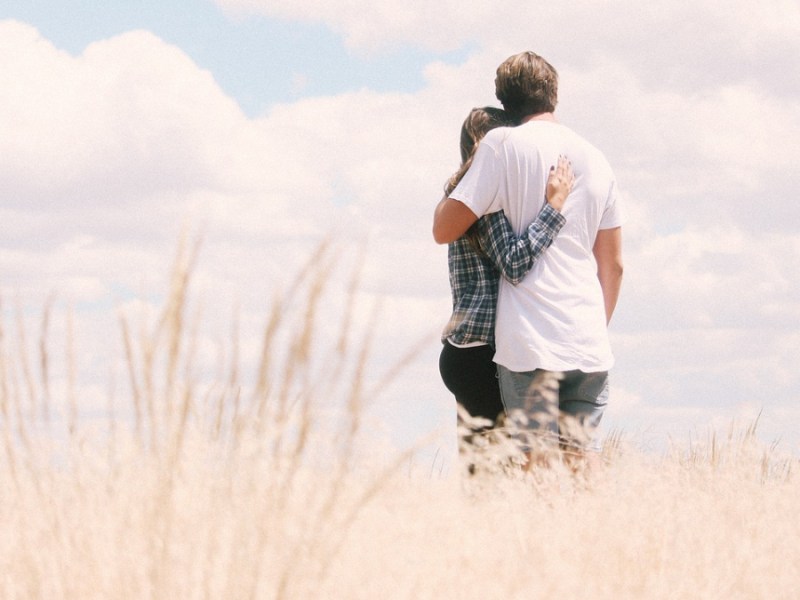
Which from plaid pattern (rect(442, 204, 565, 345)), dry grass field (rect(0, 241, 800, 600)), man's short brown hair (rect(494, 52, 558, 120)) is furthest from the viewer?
man's short brown hair (rect(494, 52, 558, 120))

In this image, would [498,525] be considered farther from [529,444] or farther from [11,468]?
[11,468]

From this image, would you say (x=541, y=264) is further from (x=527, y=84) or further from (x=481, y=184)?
(x=527, y=84)

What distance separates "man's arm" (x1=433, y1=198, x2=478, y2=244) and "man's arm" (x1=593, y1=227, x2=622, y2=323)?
1.67 ft

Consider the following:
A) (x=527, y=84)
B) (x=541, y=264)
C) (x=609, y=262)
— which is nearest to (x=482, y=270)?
(x=541, y=264)

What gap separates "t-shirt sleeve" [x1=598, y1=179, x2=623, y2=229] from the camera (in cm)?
346

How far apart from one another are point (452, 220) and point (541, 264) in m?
0.32

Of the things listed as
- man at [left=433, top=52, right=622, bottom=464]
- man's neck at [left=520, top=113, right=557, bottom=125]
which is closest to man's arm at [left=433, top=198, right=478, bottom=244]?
man at [left=433, top=52, right=622, bottom=464]

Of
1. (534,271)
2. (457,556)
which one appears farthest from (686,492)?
(457,556)

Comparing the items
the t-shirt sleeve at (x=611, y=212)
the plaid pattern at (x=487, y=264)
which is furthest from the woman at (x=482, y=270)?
the t-shirt sleeve at (x=611, y=212)

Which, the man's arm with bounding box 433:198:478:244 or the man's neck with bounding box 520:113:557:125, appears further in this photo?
the man's neck with bounding box 520:113:557:125

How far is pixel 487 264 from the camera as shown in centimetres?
333

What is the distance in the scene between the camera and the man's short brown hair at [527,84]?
3.39 meters

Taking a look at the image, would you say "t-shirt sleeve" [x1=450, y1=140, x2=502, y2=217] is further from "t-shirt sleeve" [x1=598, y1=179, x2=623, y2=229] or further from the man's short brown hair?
"t-shirt sleeve" [x1=598, y1=179, x2=623, y2=229]

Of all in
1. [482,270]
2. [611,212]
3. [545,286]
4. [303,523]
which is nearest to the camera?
[303,523]
